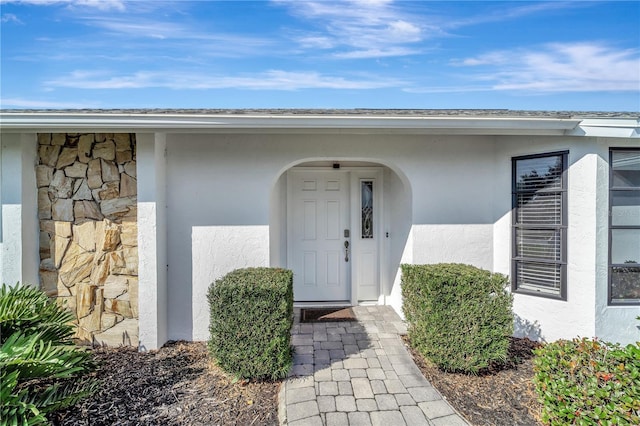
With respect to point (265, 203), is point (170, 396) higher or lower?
lower

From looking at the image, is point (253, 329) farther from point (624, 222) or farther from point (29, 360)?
point (624, 222)

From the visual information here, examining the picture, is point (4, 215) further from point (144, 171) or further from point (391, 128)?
point (391, 128)

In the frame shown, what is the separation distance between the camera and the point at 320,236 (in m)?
5.71

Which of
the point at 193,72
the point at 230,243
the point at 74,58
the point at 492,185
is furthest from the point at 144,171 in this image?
the point at 492,185

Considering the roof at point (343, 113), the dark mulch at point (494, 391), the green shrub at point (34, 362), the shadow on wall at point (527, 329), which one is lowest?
the dark mulch at point (494, 391)

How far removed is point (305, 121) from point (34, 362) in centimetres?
347

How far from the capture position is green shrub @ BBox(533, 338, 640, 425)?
208 centimetres

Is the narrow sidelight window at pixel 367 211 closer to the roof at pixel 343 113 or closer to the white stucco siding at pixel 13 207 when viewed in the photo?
the roof at pixel 343 113

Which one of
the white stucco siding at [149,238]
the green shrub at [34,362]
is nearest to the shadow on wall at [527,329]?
the white stucco siding at [149,238]

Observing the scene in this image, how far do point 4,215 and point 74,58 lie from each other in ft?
10.1

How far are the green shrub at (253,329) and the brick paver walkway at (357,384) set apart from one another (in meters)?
0.35

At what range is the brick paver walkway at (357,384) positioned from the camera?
267 cm

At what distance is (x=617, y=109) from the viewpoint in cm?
418

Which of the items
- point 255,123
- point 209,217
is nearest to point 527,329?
point 255,123
